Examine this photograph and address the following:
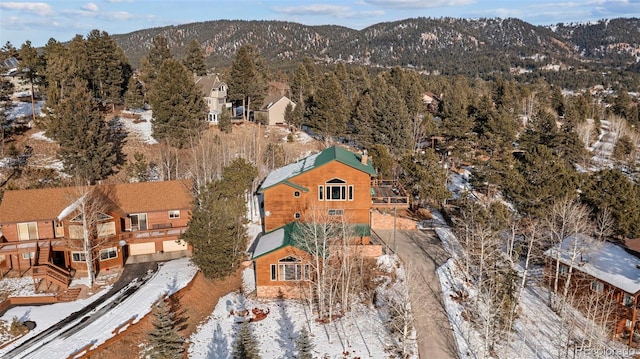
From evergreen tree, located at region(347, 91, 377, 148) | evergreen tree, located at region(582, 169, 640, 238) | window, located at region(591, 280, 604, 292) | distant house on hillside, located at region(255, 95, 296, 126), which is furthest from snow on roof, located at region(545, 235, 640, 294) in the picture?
distant house on hillside, located at region(255, 95, 296, 126)

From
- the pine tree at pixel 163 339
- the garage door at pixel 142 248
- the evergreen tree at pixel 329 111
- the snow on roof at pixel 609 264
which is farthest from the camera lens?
the evergreen tree at pixel 329 111

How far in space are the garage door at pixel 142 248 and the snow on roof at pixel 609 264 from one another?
89.4 ft

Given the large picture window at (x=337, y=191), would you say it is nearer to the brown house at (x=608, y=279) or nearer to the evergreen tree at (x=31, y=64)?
the brown house at (x=608, y=279)

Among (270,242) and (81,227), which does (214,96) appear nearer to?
(81,227)

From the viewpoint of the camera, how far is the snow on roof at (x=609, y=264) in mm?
28016

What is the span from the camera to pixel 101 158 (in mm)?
41469

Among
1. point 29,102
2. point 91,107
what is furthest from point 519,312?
point 29,102

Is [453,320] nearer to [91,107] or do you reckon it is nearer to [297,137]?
[91,107]

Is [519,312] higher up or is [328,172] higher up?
[328,172]

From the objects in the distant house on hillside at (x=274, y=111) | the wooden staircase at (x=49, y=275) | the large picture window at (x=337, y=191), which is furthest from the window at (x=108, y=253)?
the distant house on hillside at (x=274, y=111)

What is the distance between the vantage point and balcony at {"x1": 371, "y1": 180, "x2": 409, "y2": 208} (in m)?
35.3

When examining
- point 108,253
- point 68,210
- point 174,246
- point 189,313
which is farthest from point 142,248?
point 189,313

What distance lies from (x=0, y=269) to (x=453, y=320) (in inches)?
1086

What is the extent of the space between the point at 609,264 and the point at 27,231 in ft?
122
